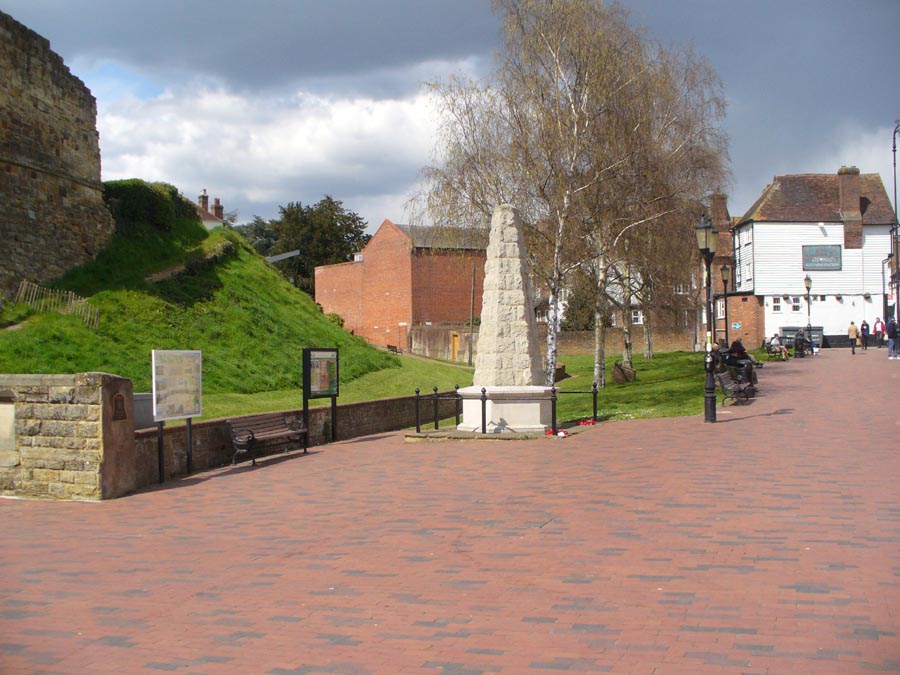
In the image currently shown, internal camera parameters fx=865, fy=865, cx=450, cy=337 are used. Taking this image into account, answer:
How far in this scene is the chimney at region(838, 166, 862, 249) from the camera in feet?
181

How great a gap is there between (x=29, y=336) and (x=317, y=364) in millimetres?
11597

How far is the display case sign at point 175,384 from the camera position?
513 inches

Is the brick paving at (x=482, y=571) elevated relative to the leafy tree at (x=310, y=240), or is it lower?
lower

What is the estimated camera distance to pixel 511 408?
17812 mm

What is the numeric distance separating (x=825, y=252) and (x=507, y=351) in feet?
146

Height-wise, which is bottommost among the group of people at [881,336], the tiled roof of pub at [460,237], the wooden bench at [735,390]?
the wooden bench at [735,390]

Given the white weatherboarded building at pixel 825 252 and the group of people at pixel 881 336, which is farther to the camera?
the white weatherboarded building at pixel 825 252

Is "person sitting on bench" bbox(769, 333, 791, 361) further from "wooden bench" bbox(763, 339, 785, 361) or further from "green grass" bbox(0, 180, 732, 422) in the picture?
"green grass" bbox(0, 180, 732, 422)

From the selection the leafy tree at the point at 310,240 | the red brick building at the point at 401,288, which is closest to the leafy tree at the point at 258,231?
the leafy tree at the point at 310,240

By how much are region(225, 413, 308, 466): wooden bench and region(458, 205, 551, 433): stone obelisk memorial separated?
344 centimetres

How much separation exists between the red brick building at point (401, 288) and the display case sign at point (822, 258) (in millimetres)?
22299

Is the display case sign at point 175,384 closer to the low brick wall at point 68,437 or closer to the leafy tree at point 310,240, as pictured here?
the low brick wall at point 68,437

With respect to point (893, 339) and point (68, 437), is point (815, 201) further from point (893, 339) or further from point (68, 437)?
point (68, 437)

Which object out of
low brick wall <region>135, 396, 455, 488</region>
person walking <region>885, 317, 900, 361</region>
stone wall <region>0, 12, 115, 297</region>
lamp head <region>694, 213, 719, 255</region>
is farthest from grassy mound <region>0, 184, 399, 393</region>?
person walking <region>885, 317, 900, 361</region>
